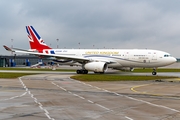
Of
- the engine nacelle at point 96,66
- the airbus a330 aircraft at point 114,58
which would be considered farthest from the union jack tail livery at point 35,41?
the engine nacelle at point 96,66

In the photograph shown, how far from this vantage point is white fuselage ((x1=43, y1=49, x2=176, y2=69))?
46.3m

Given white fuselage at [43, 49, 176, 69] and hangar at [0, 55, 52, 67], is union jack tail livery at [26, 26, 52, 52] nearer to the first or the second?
white fuselage at [43, 49, 176, 69]

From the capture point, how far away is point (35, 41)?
57344mm

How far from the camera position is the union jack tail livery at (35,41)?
57125 mm

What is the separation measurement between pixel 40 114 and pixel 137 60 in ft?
118

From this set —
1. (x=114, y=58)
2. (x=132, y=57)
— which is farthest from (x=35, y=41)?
(x=132, y=57)

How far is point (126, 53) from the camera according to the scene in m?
47.8

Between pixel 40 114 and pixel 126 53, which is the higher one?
pixel 126 53

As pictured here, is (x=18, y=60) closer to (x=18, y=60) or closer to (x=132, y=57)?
(x=18, y=60)

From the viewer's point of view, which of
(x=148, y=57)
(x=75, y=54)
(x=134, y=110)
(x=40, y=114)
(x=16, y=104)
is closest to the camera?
(x=40, y=114)

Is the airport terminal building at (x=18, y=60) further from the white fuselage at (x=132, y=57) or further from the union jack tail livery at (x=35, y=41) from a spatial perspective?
the white fuselage at (x=132, y=57)

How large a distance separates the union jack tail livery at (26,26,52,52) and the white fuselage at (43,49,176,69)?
1054cm

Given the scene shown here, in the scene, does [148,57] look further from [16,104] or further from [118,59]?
[16,104]

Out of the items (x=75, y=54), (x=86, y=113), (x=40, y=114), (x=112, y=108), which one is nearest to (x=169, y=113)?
(x=112, y=108)
